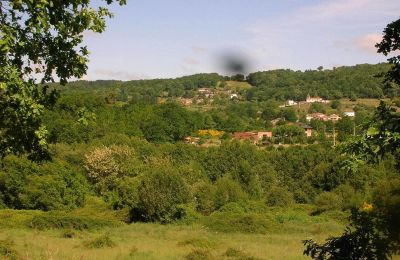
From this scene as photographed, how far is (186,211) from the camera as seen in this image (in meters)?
41.3

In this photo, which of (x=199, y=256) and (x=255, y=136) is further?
(x=255, y=136)

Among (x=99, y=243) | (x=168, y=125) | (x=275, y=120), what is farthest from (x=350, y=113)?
(x=99, y=243)

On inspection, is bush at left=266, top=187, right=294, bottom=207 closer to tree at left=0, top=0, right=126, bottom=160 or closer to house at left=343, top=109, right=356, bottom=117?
tree at left=0, top=0, right=126, bottom=160

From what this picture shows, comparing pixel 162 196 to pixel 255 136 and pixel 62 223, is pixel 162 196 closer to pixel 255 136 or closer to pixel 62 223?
pixel 62 223

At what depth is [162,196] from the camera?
4078 cm

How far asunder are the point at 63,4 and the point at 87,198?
4665cm

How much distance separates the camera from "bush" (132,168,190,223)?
40844 millimetres

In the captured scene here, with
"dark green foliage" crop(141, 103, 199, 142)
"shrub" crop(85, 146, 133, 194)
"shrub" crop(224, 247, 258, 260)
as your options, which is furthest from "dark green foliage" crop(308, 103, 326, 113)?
"shrub" crop(224, 247, 258, 260)

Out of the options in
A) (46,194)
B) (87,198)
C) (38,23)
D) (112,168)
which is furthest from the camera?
(112,168)

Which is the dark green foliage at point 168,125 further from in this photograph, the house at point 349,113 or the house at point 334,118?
the house at point 349,113

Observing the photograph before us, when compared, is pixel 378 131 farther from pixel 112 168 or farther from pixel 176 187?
pixel 112 168

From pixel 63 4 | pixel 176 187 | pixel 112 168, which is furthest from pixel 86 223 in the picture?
pixel 63 4

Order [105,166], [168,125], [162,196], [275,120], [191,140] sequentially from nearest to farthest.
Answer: [162,196]
[105,166]
[168,125]
[191,140]
[275,120]

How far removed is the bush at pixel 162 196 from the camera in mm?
40844
